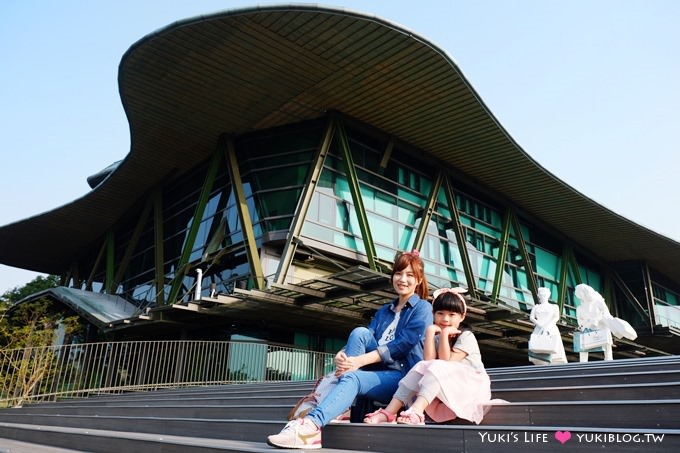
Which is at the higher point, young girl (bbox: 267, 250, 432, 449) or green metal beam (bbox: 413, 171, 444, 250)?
green metal beam (bbox: 413, 171, 444, 250)

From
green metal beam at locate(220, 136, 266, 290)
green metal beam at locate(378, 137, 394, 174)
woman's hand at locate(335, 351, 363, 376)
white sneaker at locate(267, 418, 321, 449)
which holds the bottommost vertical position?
white sneaker at locate(267, 418, 321, 449)

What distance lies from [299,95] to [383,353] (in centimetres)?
1379

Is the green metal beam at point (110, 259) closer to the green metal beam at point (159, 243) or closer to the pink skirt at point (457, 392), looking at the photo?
the green metal beam at point (159, 243)

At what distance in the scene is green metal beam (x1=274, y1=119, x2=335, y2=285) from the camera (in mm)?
16281

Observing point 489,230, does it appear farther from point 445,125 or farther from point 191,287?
point 191,287

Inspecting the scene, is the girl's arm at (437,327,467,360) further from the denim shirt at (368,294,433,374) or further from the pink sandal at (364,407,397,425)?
the pink sandal at (364,407,397,425)

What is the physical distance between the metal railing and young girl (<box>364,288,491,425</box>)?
10.4m

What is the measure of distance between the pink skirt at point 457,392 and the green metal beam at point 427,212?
15.8 m

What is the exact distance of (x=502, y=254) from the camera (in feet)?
75.8

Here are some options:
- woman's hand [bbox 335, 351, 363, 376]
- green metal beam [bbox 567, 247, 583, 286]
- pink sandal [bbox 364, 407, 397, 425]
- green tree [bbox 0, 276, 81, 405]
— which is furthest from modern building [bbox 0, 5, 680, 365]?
pink sandal [bbox 364, 407, 397, 425]

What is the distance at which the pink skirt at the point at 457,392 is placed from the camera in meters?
3.54

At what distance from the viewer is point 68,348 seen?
532 inches

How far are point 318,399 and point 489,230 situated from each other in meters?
20.8

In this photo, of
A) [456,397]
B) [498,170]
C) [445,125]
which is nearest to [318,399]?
[456,397]
